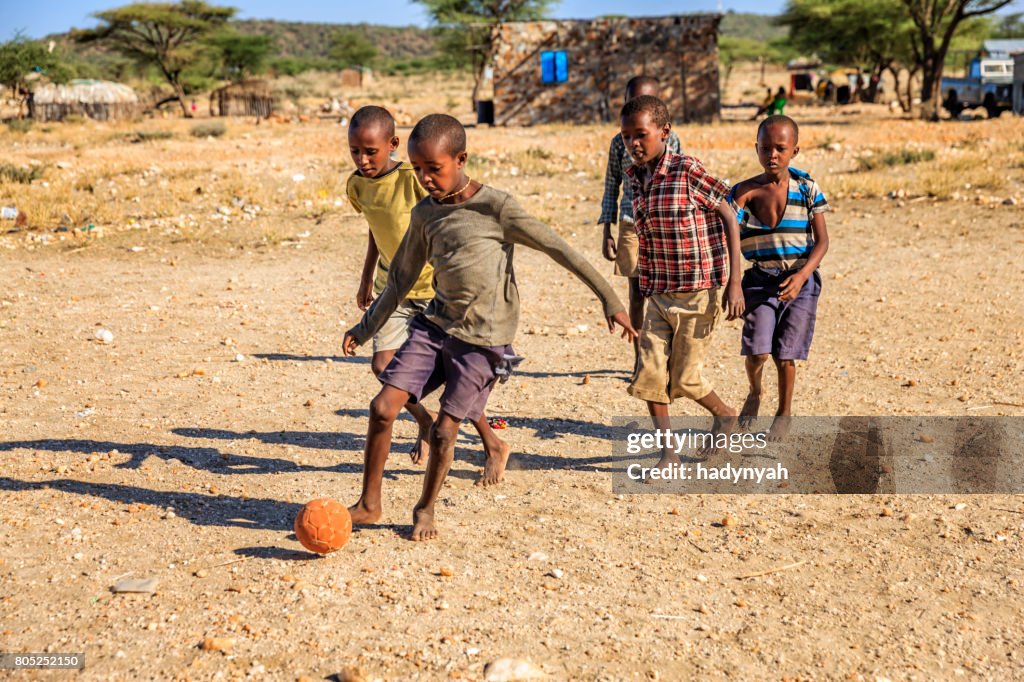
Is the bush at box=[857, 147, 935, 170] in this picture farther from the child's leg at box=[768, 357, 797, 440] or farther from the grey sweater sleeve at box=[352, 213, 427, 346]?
the grey sweater sleeve at box=[352, 213, 427, 346]

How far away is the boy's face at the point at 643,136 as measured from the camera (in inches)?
172

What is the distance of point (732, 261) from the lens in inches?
174

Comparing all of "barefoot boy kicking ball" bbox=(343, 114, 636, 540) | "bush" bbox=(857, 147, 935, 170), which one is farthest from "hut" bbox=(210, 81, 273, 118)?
"barefoot boy kicking ball" bbox=(343, 114, 636, 540)

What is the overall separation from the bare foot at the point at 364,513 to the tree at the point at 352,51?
200 feet

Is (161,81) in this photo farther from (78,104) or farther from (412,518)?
(412,518)

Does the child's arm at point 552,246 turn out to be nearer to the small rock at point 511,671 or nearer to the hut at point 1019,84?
the small rock at point 511,671

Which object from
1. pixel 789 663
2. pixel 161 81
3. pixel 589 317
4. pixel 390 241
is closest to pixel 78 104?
pixel 161 81

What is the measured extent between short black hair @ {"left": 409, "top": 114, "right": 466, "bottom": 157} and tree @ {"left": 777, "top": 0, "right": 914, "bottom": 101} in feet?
107

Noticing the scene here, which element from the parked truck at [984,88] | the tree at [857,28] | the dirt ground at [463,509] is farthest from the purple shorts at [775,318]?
the tree at [857,28]

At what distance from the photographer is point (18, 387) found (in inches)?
241

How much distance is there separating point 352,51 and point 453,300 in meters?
61.0

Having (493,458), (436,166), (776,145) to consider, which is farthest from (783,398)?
(436,166)

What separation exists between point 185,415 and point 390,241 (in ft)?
6.31

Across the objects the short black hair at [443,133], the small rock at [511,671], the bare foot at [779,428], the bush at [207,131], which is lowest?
the small rock at [511,671]
